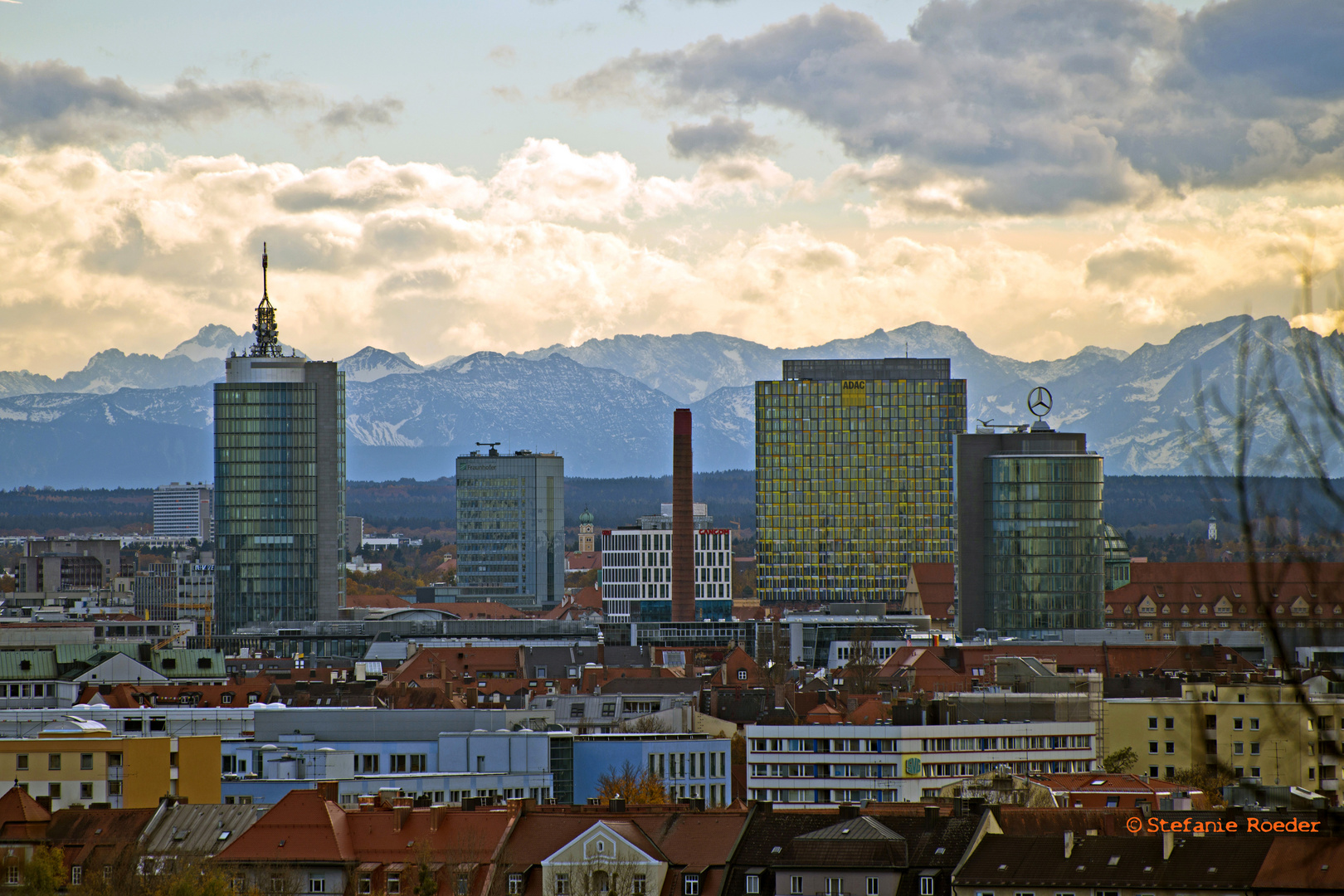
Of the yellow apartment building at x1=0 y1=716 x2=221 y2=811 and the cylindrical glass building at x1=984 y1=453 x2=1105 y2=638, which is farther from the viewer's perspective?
the cylindrical glass building at x1=984 y1=453 x2=1105 y2=638

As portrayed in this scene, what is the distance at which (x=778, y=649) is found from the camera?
567 feet

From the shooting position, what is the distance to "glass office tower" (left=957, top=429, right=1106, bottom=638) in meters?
185

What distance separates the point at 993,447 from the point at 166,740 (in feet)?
403

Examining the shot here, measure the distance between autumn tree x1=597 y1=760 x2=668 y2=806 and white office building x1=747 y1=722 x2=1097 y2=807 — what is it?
4.84 metres

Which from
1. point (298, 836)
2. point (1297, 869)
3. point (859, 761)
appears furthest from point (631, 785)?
point (1297, 869)

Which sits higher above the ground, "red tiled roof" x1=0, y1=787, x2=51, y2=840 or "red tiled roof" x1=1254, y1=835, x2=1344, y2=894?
"red tiled roof" x1=1254, y1=835, x2=1344, y2=894

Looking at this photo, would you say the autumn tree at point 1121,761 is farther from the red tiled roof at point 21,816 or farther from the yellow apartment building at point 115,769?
the red tiled roof at point 21,816

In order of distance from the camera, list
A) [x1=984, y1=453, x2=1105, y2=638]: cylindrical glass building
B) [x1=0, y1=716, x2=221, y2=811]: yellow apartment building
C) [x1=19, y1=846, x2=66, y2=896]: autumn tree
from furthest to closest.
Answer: [x1=984, y1=453, x2=1105, y2=638]: cylindrical glass building < [x1=0, y1=716, x2=221, y2=811]: yellow apartment building < [x1=19, y1=846, x2=66, y2=896]: autumn tree

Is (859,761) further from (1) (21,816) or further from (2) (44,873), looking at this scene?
(2) (44,873)

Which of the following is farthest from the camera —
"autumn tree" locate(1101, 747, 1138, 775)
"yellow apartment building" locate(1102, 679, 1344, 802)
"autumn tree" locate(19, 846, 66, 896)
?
"autumn tree" locate(1101, 747, 1138, 775)

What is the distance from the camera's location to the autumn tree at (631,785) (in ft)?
256

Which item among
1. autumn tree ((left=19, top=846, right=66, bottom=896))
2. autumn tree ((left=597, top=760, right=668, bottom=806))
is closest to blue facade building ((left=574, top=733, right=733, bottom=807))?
autumn tree ((left=597, top=760, right=668, bottom=806))

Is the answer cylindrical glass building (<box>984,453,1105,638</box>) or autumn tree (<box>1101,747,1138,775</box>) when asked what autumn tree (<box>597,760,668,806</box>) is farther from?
cylindrical glass building (<box>984,453,1105,638</box>)

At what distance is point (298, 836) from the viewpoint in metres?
62.9
